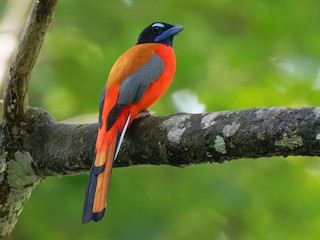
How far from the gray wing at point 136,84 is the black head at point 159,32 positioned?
53cm

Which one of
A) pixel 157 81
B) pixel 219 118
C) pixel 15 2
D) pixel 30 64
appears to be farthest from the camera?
pixel 15 2

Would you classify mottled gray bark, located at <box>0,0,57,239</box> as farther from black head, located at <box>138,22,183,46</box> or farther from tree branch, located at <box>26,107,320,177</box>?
black head, located at <box>138,22,183,46</box>

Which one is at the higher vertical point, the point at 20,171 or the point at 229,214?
the point at 20,171

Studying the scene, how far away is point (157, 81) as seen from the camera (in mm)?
4082

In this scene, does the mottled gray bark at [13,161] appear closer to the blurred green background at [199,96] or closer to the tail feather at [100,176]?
the tail feather at [100,176]

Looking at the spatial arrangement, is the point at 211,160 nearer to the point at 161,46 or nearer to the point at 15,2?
the point at 161,46

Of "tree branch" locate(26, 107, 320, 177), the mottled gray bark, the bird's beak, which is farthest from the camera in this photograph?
the bird's beak

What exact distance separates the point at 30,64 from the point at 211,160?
102 centimetres

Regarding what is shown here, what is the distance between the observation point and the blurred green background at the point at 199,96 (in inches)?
178

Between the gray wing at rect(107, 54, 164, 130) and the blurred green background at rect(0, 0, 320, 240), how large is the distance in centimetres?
60

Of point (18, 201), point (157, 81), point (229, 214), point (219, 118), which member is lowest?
point (229, 214)

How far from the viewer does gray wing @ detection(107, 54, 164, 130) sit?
365 centimetres

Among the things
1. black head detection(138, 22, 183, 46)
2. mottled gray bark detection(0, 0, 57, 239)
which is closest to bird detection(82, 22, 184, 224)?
black head detection(138, 22, 183, 46)

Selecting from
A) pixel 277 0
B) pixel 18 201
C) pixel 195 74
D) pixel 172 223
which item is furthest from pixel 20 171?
pixel 277 0
